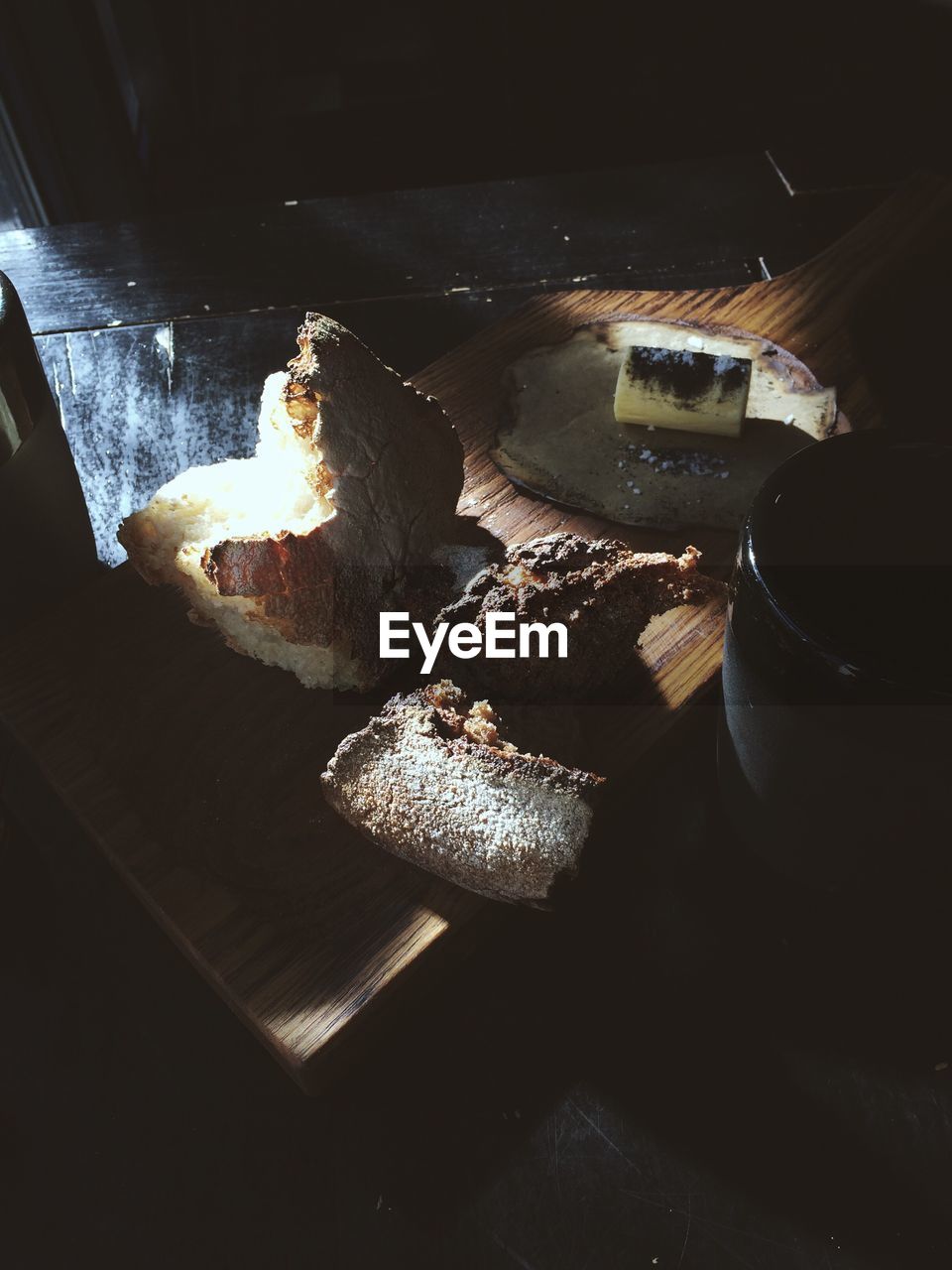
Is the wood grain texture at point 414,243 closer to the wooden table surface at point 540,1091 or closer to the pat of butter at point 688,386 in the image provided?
the pat of butter at point 688,386

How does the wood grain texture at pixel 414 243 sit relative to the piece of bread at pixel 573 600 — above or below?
above

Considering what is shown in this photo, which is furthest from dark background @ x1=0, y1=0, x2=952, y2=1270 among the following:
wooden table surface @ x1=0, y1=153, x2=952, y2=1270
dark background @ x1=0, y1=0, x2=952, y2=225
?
dark background @ x1=0, y1=0, x2=952, y2=225

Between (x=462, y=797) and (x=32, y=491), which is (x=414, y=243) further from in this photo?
(x=462, y=797)

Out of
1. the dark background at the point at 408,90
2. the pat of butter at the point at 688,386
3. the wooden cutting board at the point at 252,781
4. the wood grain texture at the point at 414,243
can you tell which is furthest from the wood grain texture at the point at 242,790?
the dark background at the point at 408,90

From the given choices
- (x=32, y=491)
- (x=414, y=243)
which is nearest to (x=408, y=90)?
(x=414, y=243)

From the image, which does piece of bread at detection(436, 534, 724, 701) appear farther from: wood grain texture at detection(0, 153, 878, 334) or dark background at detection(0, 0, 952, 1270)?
wood grain texture at detection(0, 153, 878, 334)

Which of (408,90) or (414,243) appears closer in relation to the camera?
(414,243)
